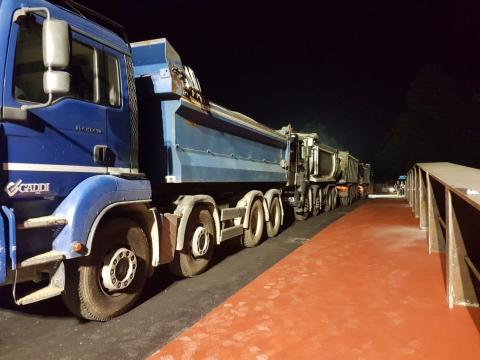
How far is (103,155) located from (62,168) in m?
0.51

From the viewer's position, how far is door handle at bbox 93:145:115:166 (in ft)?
13.7

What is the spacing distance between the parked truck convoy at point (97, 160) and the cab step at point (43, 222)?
1 cm

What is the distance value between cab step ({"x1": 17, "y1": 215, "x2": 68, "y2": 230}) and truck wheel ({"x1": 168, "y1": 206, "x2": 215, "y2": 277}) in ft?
7.26

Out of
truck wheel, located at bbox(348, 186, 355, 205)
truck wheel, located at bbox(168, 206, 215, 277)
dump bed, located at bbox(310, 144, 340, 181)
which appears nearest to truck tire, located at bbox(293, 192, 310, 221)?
dump bed, located at bbox(310, 144, 340, 181)

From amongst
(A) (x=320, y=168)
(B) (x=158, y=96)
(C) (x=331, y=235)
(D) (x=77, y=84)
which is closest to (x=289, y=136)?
(C) (x=331, y=235)

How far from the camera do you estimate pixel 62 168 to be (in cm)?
382

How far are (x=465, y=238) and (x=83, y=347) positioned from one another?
12.6 ft

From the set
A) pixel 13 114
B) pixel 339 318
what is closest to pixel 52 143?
pixel 13 114

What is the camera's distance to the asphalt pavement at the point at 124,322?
12.0 feet

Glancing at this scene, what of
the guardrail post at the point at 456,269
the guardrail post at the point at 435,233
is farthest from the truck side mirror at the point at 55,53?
the guardrail post at the point at 435,233

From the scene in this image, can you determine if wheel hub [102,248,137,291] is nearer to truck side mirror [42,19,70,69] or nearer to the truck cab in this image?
the truck cab

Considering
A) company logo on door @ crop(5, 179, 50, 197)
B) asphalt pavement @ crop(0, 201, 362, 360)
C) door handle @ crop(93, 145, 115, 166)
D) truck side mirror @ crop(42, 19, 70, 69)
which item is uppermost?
truck side mirror @ crop(42, 19, 70, 69)

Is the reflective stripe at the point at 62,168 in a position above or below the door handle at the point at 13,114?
below

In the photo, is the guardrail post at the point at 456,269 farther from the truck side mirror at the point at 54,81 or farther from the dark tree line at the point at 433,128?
the dark tree line at the point at 433,128
